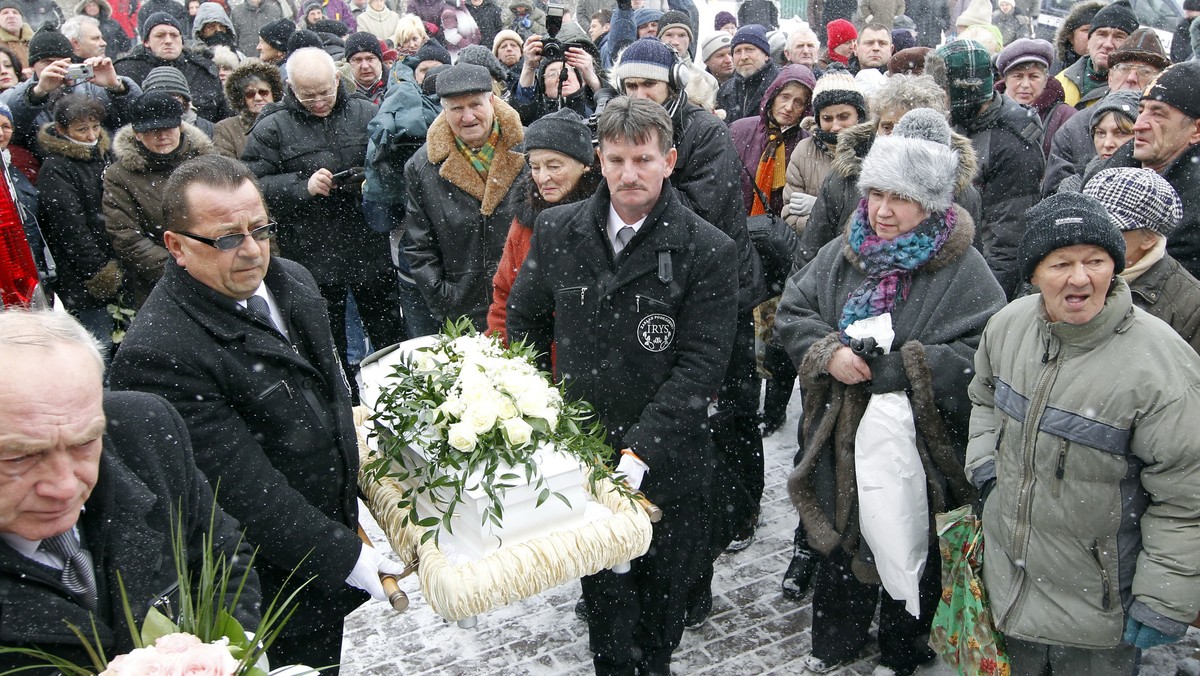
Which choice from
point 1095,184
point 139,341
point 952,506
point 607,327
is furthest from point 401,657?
point 1095,184

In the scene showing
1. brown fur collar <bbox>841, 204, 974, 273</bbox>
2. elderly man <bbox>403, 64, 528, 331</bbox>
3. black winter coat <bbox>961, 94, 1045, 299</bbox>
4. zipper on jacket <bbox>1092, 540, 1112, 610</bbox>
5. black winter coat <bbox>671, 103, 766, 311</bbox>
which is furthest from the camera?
black winter coat <bbox>961, 94, 1045, 299</bbox>

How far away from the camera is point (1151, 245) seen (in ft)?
12.0

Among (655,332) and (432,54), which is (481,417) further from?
(432,54)

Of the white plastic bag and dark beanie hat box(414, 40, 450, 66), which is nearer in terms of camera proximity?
the white plastic bag

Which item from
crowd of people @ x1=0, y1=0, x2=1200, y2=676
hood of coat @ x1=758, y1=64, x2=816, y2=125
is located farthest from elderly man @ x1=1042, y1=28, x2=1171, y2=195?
hood of coat @ x1=758, y1=64, x2=816, y2=125

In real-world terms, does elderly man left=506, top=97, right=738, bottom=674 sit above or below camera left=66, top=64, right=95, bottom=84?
below

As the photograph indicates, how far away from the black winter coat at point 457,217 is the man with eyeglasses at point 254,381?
2144mm

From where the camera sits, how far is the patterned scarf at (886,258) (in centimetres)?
383

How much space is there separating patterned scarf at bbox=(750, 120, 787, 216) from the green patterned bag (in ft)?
9.80

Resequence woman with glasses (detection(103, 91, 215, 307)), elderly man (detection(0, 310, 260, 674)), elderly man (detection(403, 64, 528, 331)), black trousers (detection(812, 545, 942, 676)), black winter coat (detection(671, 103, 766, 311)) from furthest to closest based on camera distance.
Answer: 1. woman with glasses (detection(103, 91, 215, 307))
2. elderly man (detection(403, 64, 528, 331))
3. black winter coat (detection(671, 103, 766, 311))
4. black trousers (detection(812, 545, 942, 676))
5. elderly man (detection(0, 310, 260, 674))

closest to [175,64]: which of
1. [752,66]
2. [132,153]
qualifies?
[132,153]

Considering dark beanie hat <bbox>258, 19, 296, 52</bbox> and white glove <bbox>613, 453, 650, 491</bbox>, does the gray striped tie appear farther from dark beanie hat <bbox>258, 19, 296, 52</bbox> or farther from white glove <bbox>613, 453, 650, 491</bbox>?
dark beanie hat <bbox>258, 19, 296, 52</bbox>

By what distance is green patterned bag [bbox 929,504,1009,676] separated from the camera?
11.6ft

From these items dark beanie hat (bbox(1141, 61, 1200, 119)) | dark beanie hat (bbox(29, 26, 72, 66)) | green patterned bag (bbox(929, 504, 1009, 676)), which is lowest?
green patterned bag (bbox(929, 504, 1009, 676))
